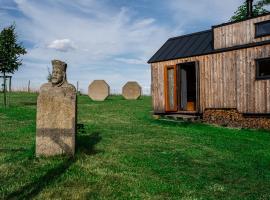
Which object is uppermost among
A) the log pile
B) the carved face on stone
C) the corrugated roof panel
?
the corrugated roof panel

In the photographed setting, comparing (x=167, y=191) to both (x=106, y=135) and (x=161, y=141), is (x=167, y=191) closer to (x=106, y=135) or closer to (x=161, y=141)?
(x=161, y=141)

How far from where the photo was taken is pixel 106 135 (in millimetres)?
11664

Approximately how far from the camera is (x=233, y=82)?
16516 millimetres

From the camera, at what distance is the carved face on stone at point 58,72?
7812 mm

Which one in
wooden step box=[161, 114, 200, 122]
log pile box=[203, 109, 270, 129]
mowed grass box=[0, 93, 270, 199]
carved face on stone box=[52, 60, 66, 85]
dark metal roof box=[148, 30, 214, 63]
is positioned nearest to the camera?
mowed grass box=[0, 93, 270, 199]

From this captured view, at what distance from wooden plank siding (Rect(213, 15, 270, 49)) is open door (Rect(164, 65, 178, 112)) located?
2.90 m

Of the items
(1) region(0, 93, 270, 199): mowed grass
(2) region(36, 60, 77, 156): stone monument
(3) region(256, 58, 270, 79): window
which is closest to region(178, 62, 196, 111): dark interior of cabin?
(3) region(256, 58, 270, 79): window

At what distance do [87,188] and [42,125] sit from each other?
→ 242 centimetres

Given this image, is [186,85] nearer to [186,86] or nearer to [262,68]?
[186,86]

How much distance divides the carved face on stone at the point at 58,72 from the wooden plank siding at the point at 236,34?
1037 centimetres

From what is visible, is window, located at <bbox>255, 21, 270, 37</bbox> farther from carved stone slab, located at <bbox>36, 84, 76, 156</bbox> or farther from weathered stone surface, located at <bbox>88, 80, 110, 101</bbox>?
weathered stone surface, located at <bbox>88, 80, 110, 101</bbox>

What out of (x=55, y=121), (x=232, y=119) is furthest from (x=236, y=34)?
(x=55, y=121)

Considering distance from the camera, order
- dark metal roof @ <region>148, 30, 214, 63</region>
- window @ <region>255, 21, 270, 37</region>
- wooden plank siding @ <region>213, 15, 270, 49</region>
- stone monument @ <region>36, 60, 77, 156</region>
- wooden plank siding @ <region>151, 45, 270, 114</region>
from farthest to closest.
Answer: dark metal roof @ <region>148, 30, 214, 63</region>, wooden plank siding @ <region>213, 15, 270, 49</region>, wooden plank siding @ <region>151, 45, 270, 114</region>, window @ <region>255, 21, 270, 37</region>, stone monument @ <region>36, 60, 77, 156</region>

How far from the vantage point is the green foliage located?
2530 centimetres
